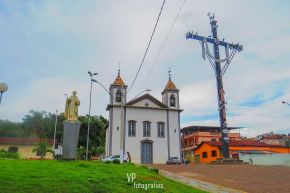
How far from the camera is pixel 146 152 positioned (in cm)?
3394

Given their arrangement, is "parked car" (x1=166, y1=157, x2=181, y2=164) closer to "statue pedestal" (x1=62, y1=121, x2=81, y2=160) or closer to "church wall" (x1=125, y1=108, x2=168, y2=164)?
"church wall" (x1=125, y1=108, x2=168, y2=164)

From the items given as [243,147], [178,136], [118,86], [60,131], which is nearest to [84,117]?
[60,131]

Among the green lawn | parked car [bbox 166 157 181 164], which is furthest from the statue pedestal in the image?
parked car [bbox 166 157 181 164]

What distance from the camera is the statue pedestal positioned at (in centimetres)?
1512

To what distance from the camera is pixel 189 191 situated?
10.0 m

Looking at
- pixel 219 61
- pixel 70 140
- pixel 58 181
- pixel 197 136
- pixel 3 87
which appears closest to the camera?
pixel 58 181

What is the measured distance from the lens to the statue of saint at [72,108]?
1579 centimetres

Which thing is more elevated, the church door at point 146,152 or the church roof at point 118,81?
the church roof at point 118,81

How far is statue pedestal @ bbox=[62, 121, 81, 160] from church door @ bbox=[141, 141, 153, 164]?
1895cm

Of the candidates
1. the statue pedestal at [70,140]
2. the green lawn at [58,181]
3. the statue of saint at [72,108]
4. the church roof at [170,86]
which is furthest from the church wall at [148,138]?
the green lawn at [58,181]

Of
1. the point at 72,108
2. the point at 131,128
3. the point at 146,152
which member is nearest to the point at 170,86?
the point at 131,128

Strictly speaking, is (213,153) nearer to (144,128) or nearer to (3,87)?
(144,128)

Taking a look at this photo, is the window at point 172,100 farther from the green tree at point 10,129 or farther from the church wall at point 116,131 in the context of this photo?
the green tree at point 10,129

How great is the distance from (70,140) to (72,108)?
1.70 metres
